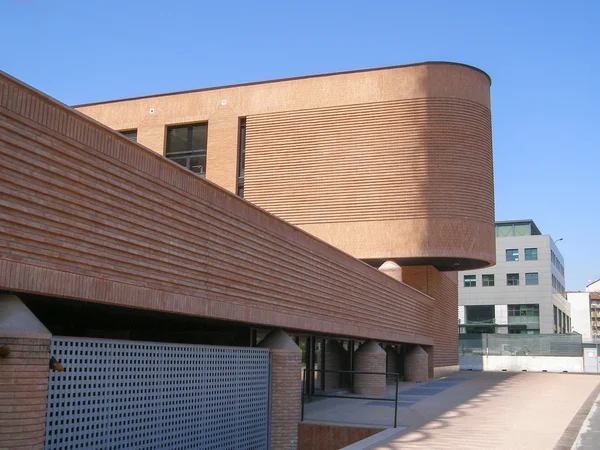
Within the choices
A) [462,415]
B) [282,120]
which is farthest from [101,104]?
[462,415]

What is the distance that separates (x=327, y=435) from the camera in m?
14.7

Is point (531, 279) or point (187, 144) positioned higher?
point (187, 144)

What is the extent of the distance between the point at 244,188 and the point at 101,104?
9.75 metres

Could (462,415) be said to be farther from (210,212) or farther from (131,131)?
(131,131)

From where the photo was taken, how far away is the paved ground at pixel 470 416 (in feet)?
40.6

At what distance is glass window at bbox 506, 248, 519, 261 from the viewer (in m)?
78.9

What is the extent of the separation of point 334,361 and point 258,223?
10146mm

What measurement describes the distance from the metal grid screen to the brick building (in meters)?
0.16

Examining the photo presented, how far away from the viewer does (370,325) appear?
70.2 ft

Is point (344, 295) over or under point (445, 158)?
under

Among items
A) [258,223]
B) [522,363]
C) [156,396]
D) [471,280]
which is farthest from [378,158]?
[471,280]

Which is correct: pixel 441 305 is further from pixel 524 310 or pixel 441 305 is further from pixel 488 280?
pixel 488 280

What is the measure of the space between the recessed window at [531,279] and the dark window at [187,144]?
54.1m

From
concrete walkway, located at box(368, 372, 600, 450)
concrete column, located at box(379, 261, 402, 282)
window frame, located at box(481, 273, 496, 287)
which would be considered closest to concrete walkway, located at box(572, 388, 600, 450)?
concrete walkway, located at box(368, 372, 600, 450)
